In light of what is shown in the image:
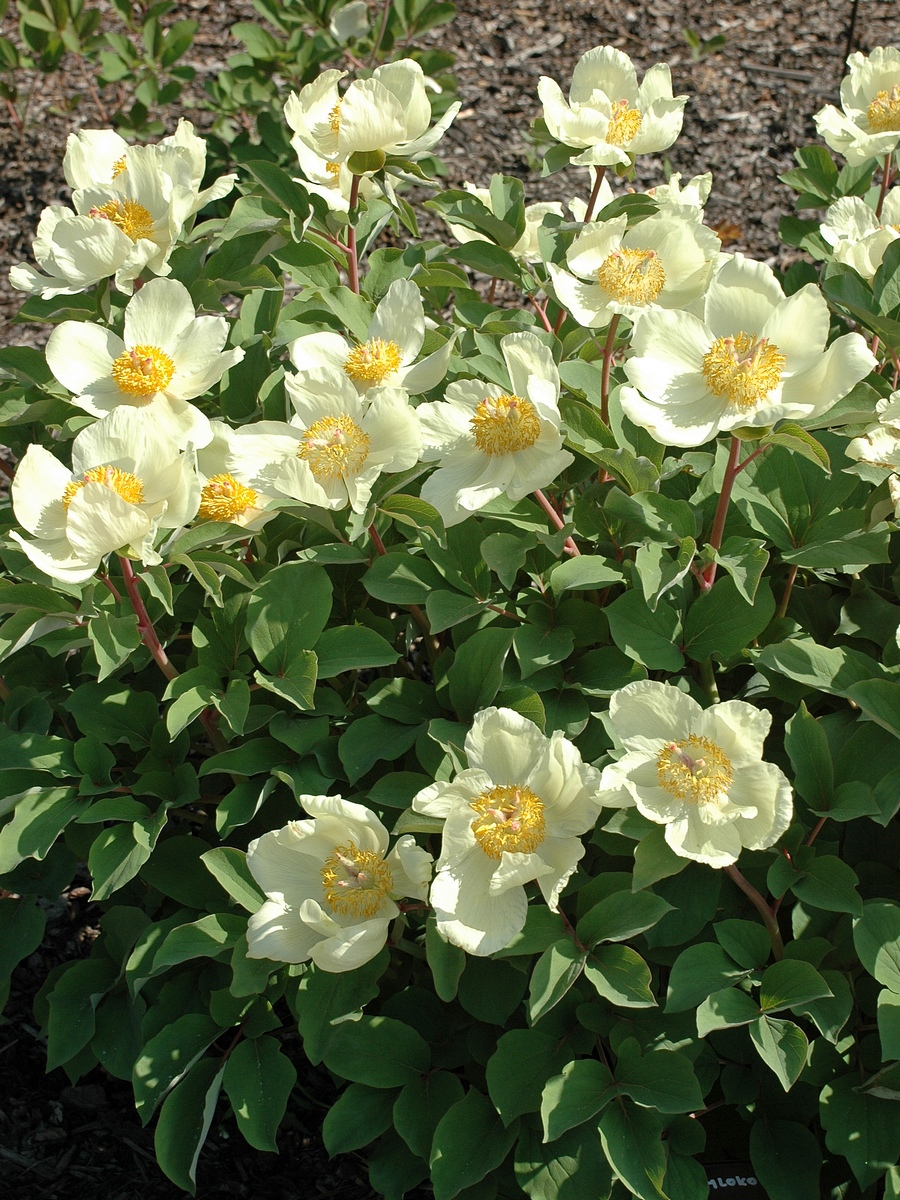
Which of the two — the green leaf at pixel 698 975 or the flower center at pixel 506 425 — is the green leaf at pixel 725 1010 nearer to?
the green leaf at pixel 698 975

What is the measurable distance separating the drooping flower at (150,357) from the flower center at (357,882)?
593mm

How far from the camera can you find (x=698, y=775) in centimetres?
118

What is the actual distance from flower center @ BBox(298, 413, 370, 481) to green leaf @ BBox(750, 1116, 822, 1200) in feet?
3.11

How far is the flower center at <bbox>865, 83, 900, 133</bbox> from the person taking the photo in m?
1.80

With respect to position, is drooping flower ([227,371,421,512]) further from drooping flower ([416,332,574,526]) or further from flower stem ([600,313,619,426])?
flower stem ([600,313,619,426])

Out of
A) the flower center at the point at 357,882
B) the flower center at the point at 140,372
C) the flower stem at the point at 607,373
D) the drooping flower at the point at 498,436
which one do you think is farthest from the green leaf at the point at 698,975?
the flower center at the point at 140,372

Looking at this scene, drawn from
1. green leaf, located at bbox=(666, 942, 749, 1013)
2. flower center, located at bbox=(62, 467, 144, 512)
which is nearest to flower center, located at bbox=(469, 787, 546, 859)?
green leaf, located at bbox=(666, 942, 749, 1013)

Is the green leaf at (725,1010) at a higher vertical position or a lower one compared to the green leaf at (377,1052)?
higher

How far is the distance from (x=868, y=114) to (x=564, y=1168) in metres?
1.64

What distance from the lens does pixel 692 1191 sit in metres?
1.29

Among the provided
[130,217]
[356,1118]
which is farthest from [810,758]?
[130,217]

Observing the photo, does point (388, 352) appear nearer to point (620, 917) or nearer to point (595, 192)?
point (595, 192)

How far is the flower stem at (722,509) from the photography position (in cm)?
132

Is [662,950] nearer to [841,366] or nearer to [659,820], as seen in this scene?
[659,820]
